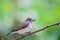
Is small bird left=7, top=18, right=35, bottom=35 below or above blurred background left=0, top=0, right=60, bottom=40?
below

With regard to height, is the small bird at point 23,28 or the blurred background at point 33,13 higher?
the blurred background at point 33,13

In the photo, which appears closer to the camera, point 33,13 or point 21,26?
point 21,26

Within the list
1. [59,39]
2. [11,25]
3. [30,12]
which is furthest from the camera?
[30,12]

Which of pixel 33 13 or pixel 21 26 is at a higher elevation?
pixel 33 13

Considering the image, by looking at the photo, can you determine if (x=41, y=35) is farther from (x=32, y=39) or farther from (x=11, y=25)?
(x=11, y=25)

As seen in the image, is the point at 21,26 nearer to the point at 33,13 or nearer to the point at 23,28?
the point at 23,28

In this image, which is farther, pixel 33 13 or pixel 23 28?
pixel 33 13

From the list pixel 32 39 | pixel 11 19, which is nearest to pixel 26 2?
pixel 11 19

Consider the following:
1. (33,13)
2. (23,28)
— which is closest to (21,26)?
(23,28)
